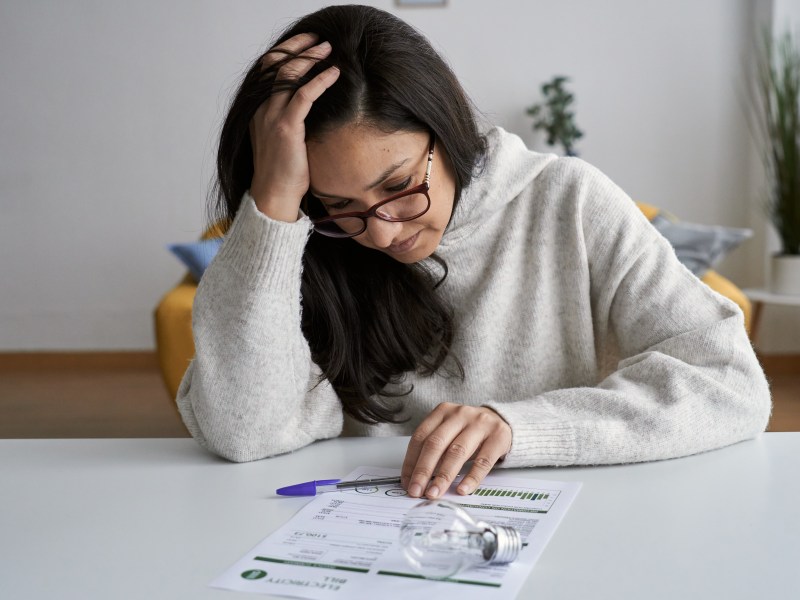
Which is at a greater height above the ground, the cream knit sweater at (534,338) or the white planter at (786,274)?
the cream knit sweater at (534,338)

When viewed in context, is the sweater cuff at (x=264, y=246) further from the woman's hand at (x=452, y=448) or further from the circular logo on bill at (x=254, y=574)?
the circular logo on bill at (x=254, y=574)

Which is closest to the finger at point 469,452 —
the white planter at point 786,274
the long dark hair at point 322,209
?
the long dark hair at point 322,209

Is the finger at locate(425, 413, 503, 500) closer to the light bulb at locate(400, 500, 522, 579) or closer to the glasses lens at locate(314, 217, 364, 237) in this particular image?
the light bulb at locate(400, 500, 522, 579)

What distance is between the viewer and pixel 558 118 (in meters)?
4.23

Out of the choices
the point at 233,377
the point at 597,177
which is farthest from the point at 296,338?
the point at 597,177

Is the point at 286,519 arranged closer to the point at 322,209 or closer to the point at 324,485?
the point at 324,485

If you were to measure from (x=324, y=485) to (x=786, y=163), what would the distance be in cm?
342

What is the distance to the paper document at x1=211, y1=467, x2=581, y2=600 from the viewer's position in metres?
0.68

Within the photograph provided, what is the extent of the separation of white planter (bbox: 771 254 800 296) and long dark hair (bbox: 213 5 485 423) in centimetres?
291

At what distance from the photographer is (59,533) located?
2.77 ft

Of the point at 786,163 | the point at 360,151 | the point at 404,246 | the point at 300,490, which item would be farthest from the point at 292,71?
the point at 786,163

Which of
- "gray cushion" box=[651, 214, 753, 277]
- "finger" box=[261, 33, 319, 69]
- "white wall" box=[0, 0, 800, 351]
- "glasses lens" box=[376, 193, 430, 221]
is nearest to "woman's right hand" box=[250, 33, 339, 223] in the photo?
"finger" box=[261, 33, 319, 69]

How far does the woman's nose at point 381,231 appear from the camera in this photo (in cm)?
113

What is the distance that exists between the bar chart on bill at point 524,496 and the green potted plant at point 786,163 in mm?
3286
